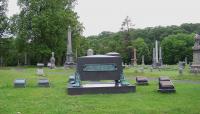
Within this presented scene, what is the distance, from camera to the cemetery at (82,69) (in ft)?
45.1

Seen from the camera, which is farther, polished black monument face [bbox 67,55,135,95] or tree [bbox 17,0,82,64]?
tree [bbox 17,0,82,64]

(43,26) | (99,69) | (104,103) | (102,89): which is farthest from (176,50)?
(104,103)

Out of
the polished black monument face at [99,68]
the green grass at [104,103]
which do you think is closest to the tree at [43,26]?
the polished black monument face at [99,68]

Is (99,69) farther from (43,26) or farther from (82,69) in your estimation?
(43,26)

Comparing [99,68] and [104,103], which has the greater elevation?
[99,68]

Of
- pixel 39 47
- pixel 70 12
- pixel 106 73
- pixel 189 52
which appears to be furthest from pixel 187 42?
pixel 106 73

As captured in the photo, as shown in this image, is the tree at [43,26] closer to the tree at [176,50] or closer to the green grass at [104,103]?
the tree at [176,50]

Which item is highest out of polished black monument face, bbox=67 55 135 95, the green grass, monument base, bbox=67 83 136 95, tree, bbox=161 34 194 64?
tree, bbox=161 34 194 64

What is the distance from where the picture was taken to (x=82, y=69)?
18578mm

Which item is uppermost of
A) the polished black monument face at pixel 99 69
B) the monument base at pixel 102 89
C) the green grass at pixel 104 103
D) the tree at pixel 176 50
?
the tree at pixel 176 50

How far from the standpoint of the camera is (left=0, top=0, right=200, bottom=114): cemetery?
1375 cm

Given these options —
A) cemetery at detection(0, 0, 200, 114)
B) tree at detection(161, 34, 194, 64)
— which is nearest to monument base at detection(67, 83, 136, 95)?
cemetery at detection(0, 0, 200, 114)

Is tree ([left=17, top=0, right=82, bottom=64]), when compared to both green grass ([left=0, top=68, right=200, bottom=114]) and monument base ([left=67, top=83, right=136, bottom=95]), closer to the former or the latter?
monument base ([left=67, top=83, right=136, bottom=95])

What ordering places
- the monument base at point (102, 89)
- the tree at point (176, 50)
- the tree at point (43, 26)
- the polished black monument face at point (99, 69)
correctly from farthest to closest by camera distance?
1. the tree at point (176, 50)
2. the tree at point (43, 26)
3. the polished black monument face at point (99, 69)
4. the monument base at point (102, 89)
